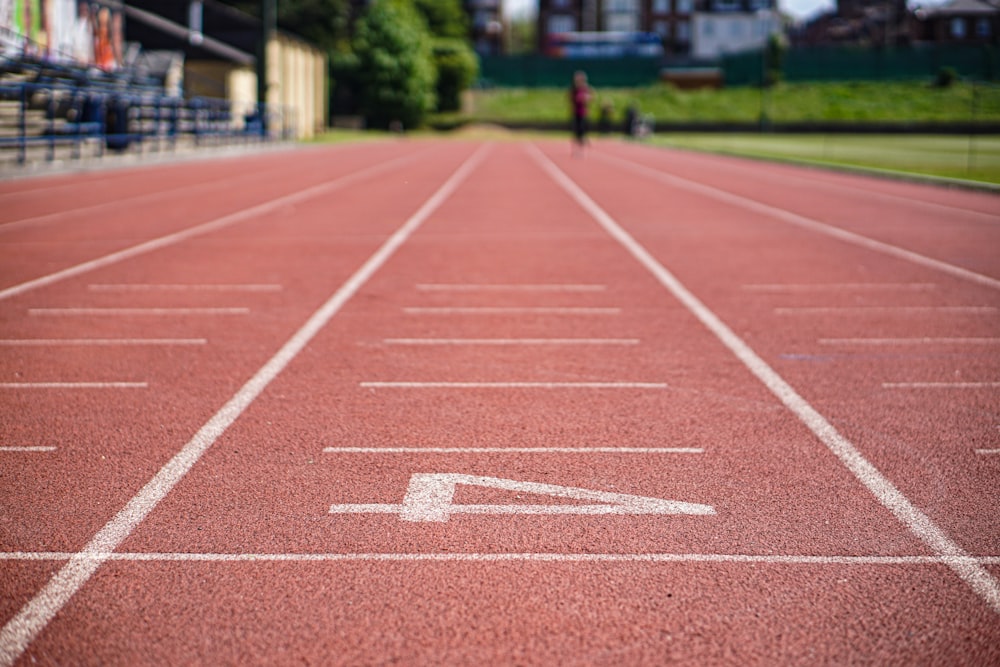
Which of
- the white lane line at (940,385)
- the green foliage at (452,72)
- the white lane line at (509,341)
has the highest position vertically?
the green foliage at (452,72)

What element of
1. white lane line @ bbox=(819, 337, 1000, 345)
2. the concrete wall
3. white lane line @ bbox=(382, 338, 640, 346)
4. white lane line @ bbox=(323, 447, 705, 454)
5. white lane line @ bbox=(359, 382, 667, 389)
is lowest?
white lane line @ bbox=(323, 447, 705, 454)

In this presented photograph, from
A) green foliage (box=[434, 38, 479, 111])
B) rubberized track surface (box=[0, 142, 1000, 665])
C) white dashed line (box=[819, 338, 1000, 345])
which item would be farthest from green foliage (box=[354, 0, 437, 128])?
white dashed line (box=[819, 338, 1000, 345])

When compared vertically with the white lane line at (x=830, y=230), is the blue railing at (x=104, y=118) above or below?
above

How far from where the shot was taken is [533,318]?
331 inches

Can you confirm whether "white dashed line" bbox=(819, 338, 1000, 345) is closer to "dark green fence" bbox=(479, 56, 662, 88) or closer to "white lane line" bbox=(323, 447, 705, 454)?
"white lane line" bbox=(323, 447, 705, 454)

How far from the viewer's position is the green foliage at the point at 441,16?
4222 inches

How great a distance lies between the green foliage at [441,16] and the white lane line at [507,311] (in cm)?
10176

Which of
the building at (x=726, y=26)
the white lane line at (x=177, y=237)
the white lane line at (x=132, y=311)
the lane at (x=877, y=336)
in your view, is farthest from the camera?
the building at (x=726, y=26)

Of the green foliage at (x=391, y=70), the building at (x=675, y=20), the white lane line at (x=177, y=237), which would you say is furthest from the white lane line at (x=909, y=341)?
the building at (x=675, y=20)

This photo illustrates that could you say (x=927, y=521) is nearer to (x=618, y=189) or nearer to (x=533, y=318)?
(x=533, y=318)

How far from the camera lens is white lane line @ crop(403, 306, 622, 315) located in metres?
8.59

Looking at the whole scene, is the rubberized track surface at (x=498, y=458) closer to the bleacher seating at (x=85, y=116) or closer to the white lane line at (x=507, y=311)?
the white lane line at (x=507, y=311)

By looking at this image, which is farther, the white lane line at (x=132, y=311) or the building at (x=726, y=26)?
the building at (x=726, y=26)

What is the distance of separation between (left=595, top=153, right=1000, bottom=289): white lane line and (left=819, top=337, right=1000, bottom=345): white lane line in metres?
2.53
